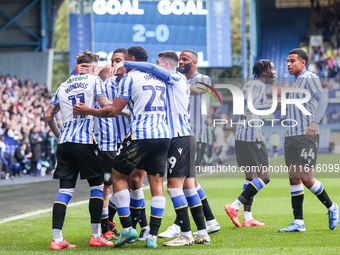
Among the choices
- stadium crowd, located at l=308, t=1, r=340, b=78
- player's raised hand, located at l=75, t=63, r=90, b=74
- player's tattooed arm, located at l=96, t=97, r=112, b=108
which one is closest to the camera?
player's tattooed arm, located at l=96, t=97, r=112, b=108

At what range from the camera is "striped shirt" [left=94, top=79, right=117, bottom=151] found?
5.60m

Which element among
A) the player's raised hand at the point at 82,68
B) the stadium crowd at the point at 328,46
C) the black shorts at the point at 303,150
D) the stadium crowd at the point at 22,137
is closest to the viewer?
the player's raised hand at the point at 82,68

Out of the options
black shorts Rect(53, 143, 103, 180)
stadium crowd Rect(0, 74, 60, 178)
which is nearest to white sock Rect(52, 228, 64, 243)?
black shorts Rect(53, 143, 103, 180)

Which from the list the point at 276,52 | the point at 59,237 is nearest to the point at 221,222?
the point at 59,237

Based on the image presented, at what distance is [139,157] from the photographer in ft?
15.8

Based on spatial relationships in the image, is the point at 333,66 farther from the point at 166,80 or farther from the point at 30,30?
the point at 166,80

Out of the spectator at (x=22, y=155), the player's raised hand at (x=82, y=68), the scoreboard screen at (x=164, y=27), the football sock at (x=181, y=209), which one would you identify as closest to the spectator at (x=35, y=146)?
the spectator at (x=22, y=155)

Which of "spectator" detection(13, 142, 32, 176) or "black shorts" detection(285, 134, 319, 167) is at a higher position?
"black shorts" detection(285, 134, 319, 167)

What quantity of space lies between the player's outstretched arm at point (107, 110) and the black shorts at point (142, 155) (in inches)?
12.1

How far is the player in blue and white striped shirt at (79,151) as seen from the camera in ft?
16.7

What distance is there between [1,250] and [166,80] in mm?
2419

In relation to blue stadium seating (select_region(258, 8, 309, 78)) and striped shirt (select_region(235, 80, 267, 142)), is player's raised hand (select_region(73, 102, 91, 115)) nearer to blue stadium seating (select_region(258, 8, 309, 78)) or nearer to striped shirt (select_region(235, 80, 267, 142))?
striped shirt (select_region(235, 80, 267, 142))

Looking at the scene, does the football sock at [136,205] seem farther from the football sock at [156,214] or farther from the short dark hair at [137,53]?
the short dark hair at [137,53]

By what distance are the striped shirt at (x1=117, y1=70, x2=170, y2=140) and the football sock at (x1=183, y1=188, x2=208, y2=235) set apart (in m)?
0.83
